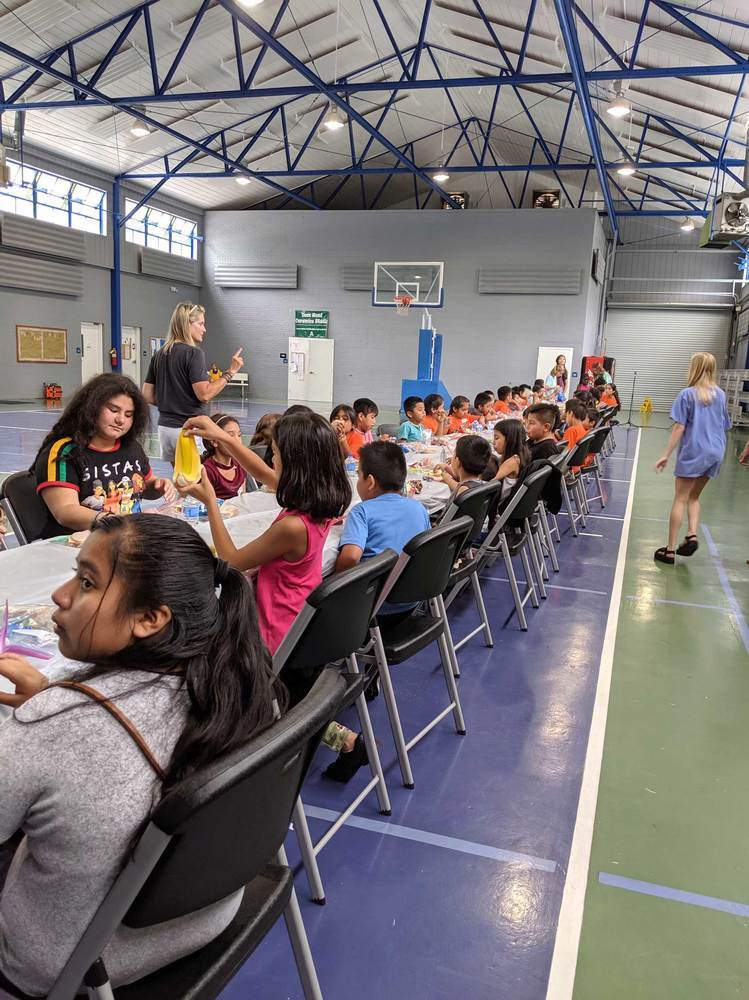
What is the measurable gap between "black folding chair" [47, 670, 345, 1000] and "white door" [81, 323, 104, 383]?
18.0 metres

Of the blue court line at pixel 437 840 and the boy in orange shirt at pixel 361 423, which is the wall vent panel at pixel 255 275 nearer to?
the boy in orange shirt at pixel 361 423

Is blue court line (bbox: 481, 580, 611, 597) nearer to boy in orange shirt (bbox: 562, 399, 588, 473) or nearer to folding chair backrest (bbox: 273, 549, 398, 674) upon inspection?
boy in orange shirt (bbox: 562, 399, 588, 473)

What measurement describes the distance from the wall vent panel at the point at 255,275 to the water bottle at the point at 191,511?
58.8 feet

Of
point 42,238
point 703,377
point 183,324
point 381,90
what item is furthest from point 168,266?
point 703,377

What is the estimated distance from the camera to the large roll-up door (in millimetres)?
23594

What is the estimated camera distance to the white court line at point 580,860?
1.83m

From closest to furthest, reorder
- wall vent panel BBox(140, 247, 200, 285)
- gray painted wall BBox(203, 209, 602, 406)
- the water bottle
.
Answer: the water bottle < gray painted wall BBox(203, 209, 602, 406) < wall vent panel BBox(140, 247, 200, 285)

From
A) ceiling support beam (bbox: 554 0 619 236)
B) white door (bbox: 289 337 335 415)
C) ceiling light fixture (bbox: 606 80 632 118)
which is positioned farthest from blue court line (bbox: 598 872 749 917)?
white door (bbox: 289 337 335 415)

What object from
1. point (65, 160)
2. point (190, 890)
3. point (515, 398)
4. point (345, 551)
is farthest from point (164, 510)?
point (65, 160)

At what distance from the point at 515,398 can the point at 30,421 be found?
856cm

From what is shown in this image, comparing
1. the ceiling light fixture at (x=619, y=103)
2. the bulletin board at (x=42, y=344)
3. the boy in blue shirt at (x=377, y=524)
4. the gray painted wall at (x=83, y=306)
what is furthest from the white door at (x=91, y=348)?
the boy in blue shirt at (x=377, y=524)

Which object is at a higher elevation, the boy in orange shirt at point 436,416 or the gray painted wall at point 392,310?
the gray painted wall at point 392,310

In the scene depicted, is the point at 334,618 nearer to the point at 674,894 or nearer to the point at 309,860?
the point at 309,860

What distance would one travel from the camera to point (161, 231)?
19.5 metres
